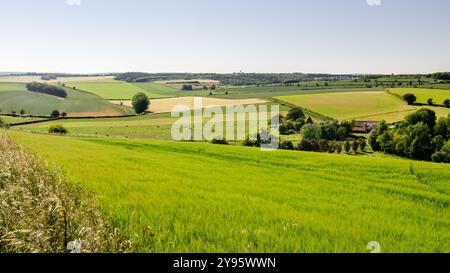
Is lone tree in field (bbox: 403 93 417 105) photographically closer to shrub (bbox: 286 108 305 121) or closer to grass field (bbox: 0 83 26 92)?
shrub (bbox: 286 108 305 121)

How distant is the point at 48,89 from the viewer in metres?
145

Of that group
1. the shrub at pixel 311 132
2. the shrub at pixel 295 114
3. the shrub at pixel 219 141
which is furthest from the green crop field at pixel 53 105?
the shrub at pixel 311 132

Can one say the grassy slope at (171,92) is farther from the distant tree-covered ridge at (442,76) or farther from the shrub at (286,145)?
the distant tree-covered ridge at (442,76)

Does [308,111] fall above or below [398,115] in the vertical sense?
above

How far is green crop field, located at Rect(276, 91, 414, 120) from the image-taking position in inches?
4756

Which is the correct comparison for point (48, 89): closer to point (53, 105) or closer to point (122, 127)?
point (53, 105)

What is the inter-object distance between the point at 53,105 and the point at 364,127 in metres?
101

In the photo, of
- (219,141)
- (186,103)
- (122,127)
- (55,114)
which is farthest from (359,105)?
(55,114)

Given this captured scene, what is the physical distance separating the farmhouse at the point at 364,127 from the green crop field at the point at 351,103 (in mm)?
5727

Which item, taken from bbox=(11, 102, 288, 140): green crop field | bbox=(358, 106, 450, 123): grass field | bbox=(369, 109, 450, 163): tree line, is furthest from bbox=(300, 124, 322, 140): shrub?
bbox=(11, 102, 288, 140): green crop field

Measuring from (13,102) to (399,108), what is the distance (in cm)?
13221

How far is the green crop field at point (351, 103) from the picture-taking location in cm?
12081

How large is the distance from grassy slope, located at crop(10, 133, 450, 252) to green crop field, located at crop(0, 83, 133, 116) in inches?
4047
